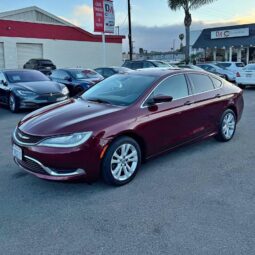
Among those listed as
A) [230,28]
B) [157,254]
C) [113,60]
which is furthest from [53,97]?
[230,28]

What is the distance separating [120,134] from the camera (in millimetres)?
4145

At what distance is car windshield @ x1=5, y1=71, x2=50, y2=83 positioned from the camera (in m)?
11.0

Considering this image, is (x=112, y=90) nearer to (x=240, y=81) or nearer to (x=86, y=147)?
(x=86, y=147)

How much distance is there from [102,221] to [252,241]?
1.50 meters

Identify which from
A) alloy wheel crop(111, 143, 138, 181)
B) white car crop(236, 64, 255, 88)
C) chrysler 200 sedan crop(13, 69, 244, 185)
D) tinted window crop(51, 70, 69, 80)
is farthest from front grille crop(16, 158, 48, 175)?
white car crop(236, 64, 255, 88)

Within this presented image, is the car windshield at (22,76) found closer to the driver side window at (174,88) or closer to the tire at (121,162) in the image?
the driver side window at (174,88)

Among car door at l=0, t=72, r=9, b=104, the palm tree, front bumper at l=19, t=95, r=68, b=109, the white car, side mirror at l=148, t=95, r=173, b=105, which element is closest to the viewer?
side mirror at l=148, t=95, r=173, b=105

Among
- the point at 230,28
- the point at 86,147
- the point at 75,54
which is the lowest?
the point at 86,147

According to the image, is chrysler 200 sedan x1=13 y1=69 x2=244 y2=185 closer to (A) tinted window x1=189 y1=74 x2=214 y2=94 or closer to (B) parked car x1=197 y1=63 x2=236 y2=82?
(A) tinted window x1=189 y1=74 x2=214 y2=94

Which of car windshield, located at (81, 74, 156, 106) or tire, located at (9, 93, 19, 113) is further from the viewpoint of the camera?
tire, located at (9, 93, 19, 113)

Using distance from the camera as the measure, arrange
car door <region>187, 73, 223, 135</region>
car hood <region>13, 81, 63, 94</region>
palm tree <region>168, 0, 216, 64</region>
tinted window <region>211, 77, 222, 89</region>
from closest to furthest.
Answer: car door <region>187, 73, 223, 135</region> → tinted window <region>211, 77, 222, 89</region> → car hood <region>13, 81, 63, 94</region> → palm tree <region>168, 0, 216, 64</region>

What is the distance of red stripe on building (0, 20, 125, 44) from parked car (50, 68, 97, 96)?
1506 centimetres

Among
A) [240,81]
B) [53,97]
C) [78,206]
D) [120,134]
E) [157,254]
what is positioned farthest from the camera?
[240,81]

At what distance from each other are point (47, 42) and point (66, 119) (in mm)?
27036
